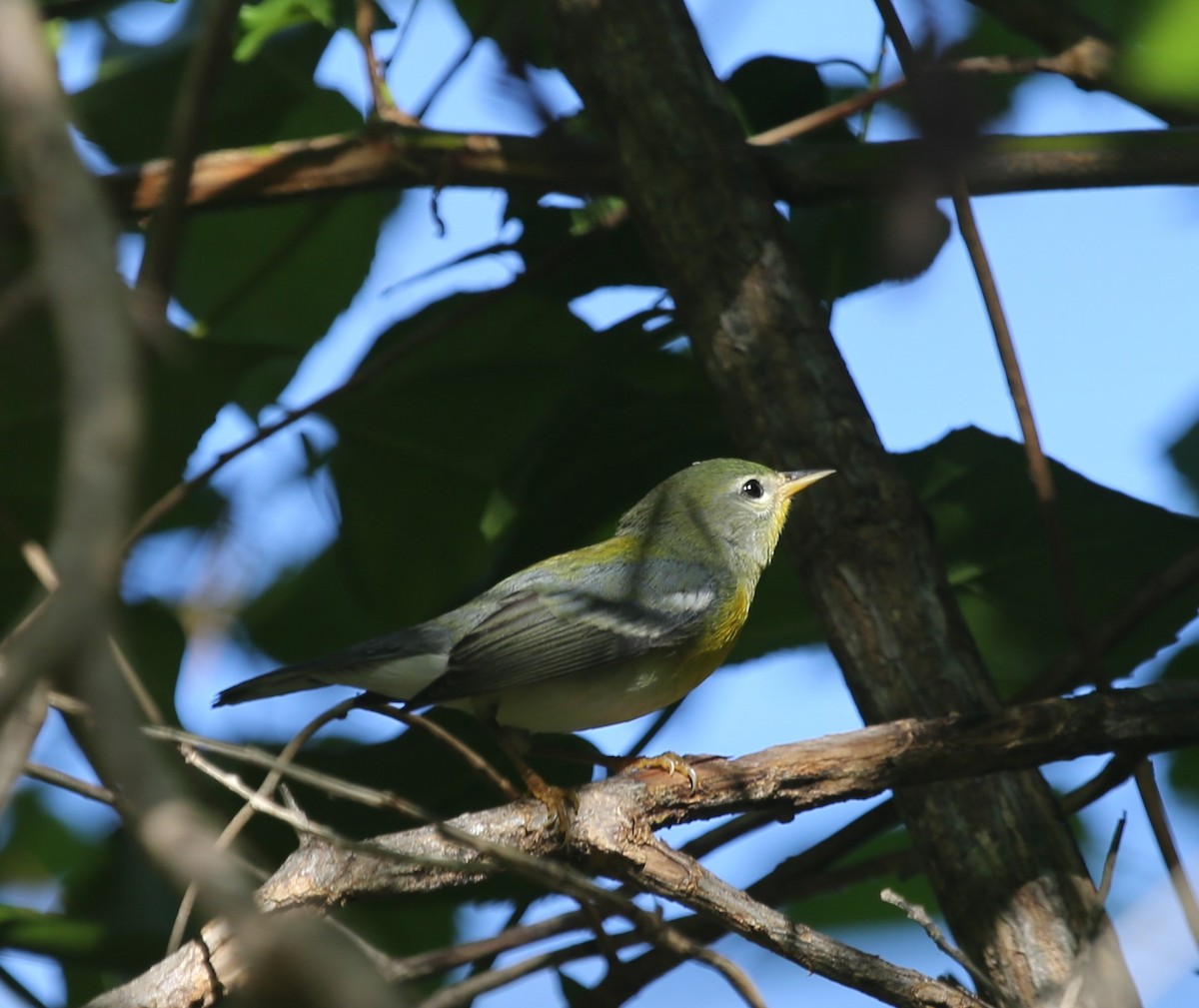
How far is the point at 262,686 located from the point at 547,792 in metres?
0.84

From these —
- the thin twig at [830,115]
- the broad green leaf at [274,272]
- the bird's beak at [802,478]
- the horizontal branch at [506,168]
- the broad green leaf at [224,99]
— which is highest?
the broad green leaf at [224,99]

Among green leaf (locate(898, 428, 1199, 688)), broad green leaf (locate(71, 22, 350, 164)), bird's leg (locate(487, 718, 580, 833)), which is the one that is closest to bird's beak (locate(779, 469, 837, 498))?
green leaf (locate(898, 428, 1199, 688))

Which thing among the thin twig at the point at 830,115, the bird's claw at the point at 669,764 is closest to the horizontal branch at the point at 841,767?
the bird's claw at the point at 669,764

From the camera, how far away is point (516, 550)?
12.4 feet

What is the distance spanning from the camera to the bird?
3.29 metres

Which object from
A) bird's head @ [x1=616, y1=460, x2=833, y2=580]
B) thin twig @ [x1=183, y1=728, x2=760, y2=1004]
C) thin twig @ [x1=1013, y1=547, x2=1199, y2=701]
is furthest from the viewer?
bird's head @ [x1=616, y1=460, x2=833, y2=580]

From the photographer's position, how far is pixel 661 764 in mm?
3072

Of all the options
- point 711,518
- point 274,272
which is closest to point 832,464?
point 711,518

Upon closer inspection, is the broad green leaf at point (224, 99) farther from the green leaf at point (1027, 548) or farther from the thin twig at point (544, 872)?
the thin twig at point (544, 872)

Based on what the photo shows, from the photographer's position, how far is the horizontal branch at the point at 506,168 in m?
3.19

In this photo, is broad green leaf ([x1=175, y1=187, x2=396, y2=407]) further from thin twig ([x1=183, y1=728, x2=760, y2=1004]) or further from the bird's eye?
thin twig ([x1=183, y1=728, x2=760, y2=1004])

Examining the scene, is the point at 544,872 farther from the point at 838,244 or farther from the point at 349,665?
the point at 838,244

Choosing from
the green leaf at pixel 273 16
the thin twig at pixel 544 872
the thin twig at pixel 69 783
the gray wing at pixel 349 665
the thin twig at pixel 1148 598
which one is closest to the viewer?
the thin twig at pixel 544 872

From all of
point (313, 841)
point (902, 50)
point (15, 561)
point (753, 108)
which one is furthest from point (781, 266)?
point (15, 561)
